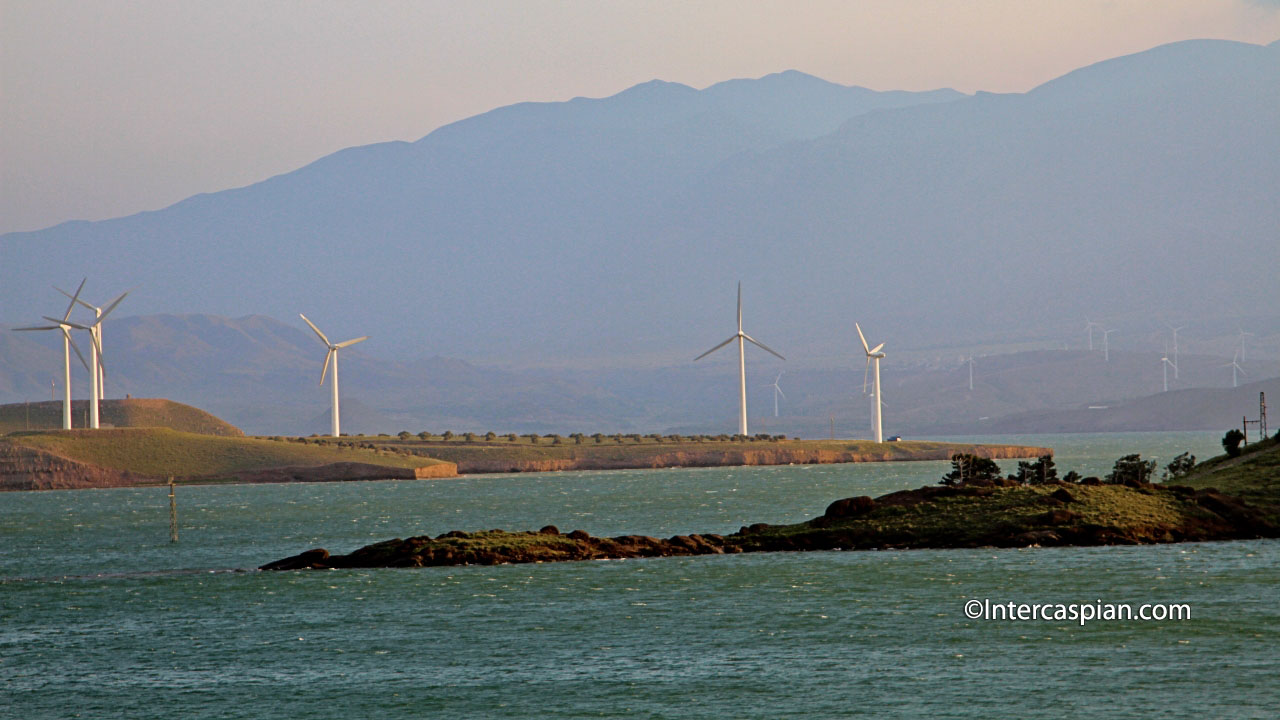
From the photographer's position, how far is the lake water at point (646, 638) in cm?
4212

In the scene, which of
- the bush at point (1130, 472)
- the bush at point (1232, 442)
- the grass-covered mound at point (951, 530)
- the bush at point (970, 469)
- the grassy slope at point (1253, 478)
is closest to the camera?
the grass-covered mound at point (951, 530)

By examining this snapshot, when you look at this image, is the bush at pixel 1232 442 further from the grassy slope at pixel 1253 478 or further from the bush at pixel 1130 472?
the bush at pixel 1130 472

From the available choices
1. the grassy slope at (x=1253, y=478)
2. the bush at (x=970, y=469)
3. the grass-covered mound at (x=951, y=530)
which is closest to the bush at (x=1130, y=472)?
the grassy slope at (x=1253, y=478)

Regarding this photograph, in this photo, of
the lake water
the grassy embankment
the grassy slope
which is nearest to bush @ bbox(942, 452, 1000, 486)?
the grassy slope

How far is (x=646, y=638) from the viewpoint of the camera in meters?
53.0

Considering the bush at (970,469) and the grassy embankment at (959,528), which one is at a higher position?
the bush at (970,469)

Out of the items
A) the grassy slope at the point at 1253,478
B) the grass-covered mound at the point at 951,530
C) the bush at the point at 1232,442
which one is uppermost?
the bush at the point at 1232,442

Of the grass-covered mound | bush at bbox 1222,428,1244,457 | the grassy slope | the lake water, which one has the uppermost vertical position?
bush at bbox 1222,428,1244,457

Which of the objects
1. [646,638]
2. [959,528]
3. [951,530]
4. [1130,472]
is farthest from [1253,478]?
[646,638]

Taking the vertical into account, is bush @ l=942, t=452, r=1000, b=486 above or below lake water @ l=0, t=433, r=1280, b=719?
above

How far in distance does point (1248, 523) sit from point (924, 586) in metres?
21.8

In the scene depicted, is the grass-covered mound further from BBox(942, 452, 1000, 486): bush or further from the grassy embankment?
BBox(942, 452, 1000, 486): bush

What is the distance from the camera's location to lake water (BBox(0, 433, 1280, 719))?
138 feet

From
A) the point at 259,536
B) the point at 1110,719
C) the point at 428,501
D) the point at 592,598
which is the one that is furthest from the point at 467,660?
the point at 428,501
